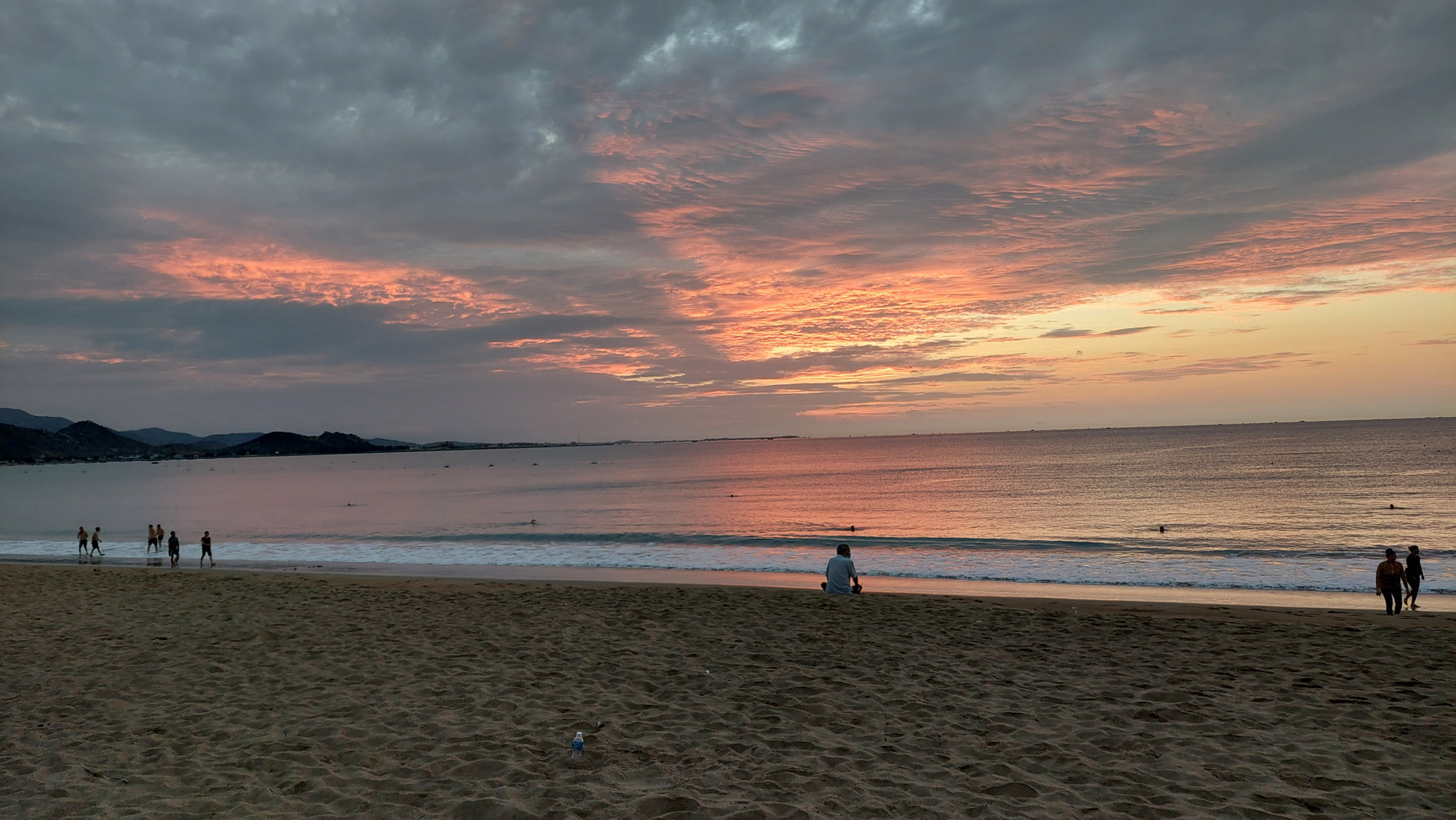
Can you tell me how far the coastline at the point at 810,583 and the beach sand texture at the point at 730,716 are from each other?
3917mm

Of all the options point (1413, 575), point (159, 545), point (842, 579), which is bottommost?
point (159, 545)

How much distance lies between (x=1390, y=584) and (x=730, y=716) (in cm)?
1523

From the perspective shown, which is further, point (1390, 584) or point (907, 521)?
point (907, 521)

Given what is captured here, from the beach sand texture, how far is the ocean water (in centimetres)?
1265

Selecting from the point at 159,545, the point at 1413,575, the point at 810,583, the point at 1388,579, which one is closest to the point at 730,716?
the point at 810,583

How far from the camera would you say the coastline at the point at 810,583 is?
17.5 metres

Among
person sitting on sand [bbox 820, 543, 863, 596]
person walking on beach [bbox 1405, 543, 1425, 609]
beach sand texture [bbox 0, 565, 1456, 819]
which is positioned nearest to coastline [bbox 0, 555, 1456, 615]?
person walking on beach [bbox 1405, 543, 1425, 609]

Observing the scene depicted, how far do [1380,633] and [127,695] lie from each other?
17.3 metres

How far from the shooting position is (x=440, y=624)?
43.2ft

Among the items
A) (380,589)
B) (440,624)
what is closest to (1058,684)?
(440,624)

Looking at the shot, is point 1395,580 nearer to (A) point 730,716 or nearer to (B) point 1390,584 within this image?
(B) point 1390,584

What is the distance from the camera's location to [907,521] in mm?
42125

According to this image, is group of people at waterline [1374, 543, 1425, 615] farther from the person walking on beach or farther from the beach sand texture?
the beach sand texture

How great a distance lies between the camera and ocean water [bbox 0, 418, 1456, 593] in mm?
25938
